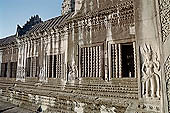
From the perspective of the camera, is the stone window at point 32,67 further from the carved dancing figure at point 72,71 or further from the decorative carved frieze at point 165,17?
the decorative carved frieze at point 165,17

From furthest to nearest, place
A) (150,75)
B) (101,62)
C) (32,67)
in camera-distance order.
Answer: (32,67) → (101,62) → (150,75)

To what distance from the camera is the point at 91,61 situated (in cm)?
764

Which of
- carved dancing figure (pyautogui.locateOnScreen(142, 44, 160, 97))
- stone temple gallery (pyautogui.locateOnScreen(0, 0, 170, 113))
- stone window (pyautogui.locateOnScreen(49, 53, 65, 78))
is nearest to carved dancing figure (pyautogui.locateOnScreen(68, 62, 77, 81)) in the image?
stone temple gallery (pyautogui.locateOnScreen(0, 0, 170, 113))

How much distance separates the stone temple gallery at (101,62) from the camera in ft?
15.9

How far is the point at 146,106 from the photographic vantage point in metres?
4.88

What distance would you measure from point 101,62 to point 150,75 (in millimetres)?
2624

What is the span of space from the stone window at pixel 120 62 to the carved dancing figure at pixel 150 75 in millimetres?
1476

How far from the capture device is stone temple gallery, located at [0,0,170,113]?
4852 mm

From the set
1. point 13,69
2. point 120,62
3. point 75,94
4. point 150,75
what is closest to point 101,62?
point 120,62

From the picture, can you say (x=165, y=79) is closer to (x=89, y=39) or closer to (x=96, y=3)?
(x=89, y=39)

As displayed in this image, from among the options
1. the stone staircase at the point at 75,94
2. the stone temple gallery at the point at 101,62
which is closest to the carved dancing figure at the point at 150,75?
the stone temple gallery at the point at 101,62

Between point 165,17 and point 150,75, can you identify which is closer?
point 165,17

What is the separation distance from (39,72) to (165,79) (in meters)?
8.18

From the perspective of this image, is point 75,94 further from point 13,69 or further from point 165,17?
point 13,69
